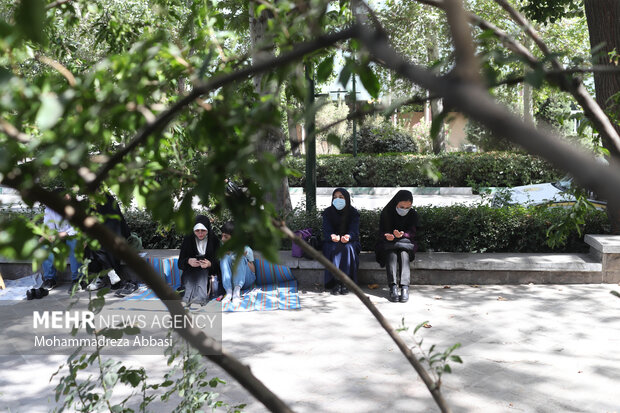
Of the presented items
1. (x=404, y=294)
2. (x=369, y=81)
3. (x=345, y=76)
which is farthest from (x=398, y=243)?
(x=345, y=76)

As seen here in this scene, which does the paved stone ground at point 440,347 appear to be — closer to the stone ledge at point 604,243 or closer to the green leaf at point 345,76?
the stone ledge at point 604,243

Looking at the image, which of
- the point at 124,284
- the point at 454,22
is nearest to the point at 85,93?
the point at 454,22

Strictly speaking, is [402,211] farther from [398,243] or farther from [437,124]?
[437,124]

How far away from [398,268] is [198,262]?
7.88ft

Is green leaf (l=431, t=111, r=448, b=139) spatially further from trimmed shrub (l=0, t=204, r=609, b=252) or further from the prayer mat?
trimmed shrub (l=0, t=204, r=609, b=252)

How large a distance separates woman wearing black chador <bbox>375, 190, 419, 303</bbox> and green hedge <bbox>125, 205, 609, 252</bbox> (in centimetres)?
51

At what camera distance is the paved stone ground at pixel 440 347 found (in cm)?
450

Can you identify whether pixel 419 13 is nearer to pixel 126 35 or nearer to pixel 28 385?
pixel 126 35

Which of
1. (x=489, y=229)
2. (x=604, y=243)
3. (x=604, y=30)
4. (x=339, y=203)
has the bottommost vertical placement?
(x=604, y=243)

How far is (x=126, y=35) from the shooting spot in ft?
21.2

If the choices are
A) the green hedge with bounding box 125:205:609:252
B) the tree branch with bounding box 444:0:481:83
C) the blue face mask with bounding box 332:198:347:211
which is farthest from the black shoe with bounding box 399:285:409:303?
the tree branch with bounding box 444:0:481:83

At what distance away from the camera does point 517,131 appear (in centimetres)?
76

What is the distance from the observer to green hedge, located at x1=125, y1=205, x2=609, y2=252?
26.2 feet

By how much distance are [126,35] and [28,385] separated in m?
3.64
